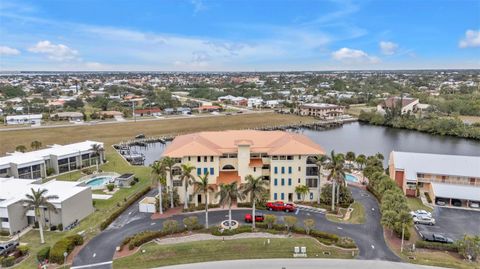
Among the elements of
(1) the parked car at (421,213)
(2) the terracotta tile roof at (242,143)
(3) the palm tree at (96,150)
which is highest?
(2) the terracotta tile roof at (242,143)

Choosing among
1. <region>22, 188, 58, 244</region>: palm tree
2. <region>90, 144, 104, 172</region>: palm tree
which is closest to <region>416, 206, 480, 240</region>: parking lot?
<region>22, 188, 58, 244</region>: palm tree

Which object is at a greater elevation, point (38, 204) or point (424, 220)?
point (38, 204)

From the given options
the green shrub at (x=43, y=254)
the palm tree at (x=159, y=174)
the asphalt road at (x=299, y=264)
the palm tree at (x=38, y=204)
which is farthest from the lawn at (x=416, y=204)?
the palm tree at (x=38, y=204)

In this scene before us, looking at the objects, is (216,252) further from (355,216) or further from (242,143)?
(355,216)

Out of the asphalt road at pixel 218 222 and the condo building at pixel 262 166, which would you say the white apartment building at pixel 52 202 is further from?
the condo building at pixel 262 166

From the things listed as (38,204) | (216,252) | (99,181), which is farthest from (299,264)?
(99,181)

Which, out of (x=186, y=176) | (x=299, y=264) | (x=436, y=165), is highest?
(x=186, y=176)

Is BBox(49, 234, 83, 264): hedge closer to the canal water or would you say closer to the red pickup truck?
the red pickup truck
